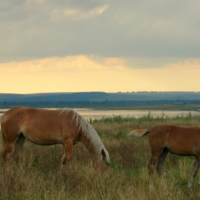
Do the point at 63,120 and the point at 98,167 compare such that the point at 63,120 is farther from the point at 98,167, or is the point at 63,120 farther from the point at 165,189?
the point at 165,189

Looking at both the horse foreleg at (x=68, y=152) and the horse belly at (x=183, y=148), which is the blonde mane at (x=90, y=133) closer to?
the horse foreleg at (x=68, y=152)

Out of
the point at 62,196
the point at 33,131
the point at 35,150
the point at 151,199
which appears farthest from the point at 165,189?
the point at 35,150

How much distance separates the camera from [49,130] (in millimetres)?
8562

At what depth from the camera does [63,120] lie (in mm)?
8539

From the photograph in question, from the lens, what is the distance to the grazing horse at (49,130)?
8.30m

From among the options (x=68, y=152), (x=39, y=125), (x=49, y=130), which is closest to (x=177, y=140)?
(x=68, y=152)

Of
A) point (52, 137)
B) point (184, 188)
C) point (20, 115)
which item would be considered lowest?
point (184, 188)

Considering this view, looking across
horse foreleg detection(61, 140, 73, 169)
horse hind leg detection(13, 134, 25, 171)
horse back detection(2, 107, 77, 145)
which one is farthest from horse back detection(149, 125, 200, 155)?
horse hind leg detection(13, 134, 25, 171)

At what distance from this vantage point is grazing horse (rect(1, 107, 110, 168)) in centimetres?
830

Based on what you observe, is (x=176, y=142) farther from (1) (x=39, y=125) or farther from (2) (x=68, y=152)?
(1) (x=39, y=125)

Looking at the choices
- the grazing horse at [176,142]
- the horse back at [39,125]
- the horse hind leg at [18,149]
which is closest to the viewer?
the grazing horse at [176,142]

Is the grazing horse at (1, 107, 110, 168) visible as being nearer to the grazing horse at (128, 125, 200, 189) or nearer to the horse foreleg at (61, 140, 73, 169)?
the horse foreleg at (61, 140, 73, 169)

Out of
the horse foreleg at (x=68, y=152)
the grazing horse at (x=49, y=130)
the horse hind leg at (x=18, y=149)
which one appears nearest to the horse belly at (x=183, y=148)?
the grazing horse at (x=49, y=130)

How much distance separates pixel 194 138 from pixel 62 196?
2.90 meters
